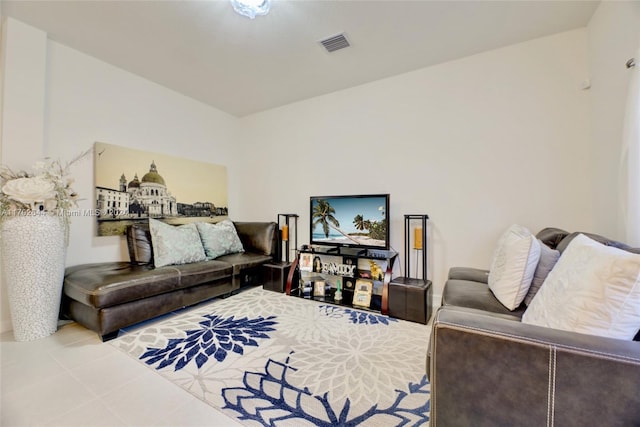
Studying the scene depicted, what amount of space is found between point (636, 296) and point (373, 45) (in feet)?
8.52

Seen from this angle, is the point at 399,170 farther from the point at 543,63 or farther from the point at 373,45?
the point at 543,63

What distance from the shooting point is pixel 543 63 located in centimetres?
240

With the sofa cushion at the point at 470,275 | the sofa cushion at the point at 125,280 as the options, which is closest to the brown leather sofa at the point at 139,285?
the sofa cushion at the point at 125,280

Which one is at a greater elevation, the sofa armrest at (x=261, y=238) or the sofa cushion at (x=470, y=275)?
the sofa armrest at (x=261, y=238)

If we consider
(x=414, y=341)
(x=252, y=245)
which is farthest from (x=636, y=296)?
(x=252, y=245)

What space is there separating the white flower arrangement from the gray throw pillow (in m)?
3.47

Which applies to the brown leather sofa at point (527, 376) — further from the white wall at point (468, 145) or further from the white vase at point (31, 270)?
the white vase at point (31, 270)

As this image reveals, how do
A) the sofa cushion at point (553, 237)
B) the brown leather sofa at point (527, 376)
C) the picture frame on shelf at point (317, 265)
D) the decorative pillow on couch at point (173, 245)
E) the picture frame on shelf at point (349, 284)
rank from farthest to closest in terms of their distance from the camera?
the picture frame on shelf at point (317, 265), the picture frame on shelf at point (349, 284), the decorative pillow on couch at point (173, 245), the sofa cushion at point (553, 237), the brown leather sofa at point (527, 376)

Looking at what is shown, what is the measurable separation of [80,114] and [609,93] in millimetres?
4682

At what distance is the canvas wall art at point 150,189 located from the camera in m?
2.83

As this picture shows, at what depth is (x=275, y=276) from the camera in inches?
129

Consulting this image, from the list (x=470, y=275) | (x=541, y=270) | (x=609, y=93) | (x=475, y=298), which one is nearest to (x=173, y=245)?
(x=475, y=298)

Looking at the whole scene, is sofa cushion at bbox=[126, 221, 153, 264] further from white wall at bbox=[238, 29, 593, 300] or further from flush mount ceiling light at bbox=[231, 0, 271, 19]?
flush mount ceiling light at bbox=[231, 0, 271, 19]

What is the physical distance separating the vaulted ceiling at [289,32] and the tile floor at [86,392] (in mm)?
2660
